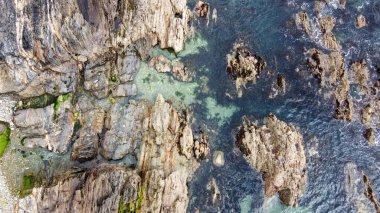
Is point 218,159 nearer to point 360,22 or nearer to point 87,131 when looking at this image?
point 87,131

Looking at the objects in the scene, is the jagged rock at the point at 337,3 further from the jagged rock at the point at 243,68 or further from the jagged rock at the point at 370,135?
the jagged rock at the point at 370,135

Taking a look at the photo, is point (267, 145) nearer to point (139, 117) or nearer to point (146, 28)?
point (139, 117)

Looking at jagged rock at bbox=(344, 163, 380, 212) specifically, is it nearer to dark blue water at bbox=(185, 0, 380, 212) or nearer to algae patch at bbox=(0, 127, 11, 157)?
dark blue water at bbox=(185, 0, 380, 212)

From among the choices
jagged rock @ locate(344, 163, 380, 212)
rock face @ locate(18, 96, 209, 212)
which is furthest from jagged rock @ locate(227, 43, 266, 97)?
jagged rock @ locate(344, 163, 380, 212)

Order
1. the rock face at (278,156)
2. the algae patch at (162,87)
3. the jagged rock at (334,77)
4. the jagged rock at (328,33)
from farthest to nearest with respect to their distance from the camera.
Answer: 1. the jagged rock at (328,33)
2. the jagged rock at (334,77)
3. the algae patch at (162,87)
4. the rock face at (278,156)

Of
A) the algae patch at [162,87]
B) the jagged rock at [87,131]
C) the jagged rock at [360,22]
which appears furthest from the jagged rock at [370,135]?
the jagged rock at [87,131]
